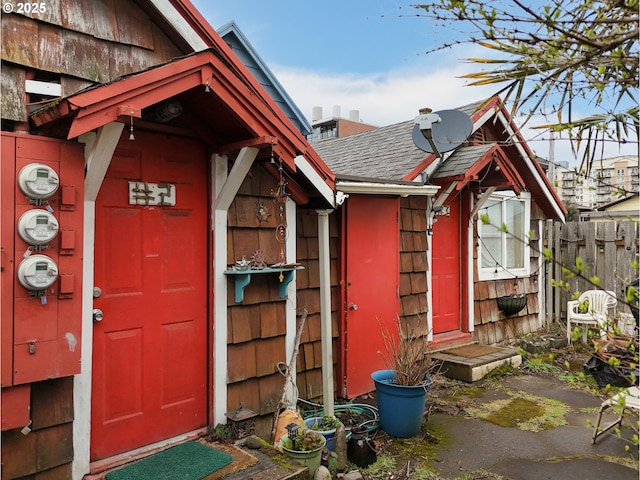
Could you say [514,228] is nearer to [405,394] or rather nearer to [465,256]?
[465,256]

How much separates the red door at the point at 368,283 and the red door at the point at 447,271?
1097 mm

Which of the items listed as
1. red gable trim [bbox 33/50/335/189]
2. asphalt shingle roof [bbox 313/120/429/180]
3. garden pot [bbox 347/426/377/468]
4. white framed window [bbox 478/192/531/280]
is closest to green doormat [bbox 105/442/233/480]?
garden pot [bbox 347/426/377/468]

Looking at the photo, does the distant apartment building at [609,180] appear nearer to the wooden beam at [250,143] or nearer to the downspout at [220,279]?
the wooden beam at [250,143]

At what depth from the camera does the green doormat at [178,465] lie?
2.70 meters

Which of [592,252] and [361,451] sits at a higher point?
[592,252]

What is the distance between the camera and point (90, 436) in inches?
110

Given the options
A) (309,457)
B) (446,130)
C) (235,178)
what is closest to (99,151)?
(235,178)

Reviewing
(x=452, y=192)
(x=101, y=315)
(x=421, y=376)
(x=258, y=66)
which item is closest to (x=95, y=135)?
(x=101, y=315)

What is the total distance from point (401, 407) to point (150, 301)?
2215 mm

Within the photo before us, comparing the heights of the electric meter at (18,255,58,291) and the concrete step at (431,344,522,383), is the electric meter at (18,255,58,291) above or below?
above

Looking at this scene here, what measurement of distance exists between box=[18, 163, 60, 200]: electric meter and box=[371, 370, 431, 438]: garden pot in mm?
2899

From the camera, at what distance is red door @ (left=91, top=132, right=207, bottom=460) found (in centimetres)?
292

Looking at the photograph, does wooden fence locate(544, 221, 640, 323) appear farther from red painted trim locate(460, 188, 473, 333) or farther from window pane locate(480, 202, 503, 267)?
red painted trim locate(460, 188, 473, 333)

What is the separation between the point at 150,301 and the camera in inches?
123
